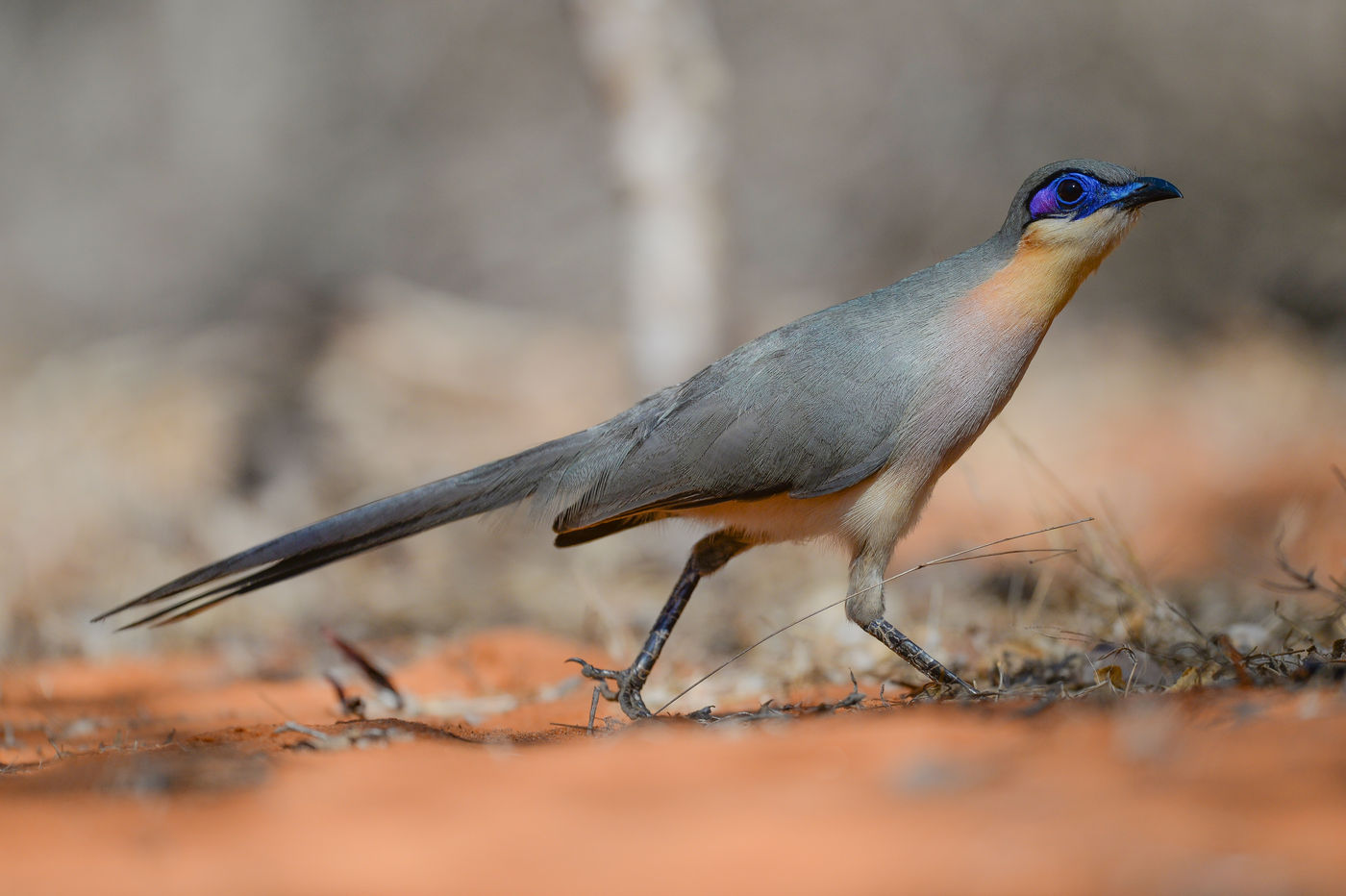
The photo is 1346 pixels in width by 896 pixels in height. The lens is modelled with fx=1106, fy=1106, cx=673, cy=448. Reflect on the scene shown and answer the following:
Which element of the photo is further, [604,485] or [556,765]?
[604,485]

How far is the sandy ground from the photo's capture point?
1.60 meters

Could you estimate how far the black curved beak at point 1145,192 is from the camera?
11.2 feet

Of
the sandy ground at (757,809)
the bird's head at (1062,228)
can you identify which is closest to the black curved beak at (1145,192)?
the bird's head at (1062,228)

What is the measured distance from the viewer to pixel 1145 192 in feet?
11.2

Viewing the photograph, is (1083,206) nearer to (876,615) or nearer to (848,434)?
(848,434)

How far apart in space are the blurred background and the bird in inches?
14.4

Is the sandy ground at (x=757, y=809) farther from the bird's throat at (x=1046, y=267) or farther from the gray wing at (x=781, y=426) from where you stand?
the bird's throat at (x=1046, y=267)

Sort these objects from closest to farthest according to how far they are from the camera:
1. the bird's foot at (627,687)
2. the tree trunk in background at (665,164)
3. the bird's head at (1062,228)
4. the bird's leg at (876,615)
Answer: the bird's leg at (876,615) → the bird's head at (1062,228) → the bird's foot at (627,687) → the tree trunk in background at (665,164)

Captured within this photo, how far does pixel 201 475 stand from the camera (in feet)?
25.5

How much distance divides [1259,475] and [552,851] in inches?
261

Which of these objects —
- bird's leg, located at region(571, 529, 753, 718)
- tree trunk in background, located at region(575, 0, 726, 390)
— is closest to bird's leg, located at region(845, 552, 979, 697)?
bird's leg, located at region(571, 529, 753, 718)

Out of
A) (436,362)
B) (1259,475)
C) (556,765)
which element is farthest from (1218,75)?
(556,765)

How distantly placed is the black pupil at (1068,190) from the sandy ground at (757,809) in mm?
1609

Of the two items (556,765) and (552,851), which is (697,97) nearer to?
(556,765)
